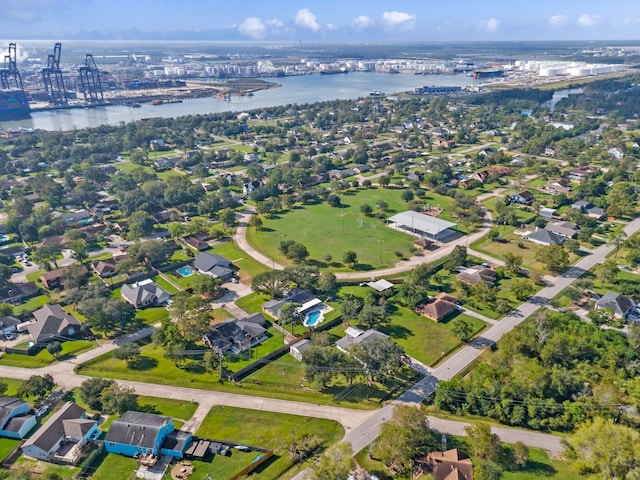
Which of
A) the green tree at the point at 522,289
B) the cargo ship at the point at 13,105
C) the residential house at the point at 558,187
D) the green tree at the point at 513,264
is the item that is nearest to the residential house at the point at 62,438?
the green tree at the point at 522,289

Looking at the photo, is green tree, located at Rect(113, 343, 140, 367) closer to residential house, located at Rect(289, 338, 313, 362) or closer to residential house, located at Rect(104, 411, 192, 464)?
residential house, located at Rect(104, 411, 192, 464)

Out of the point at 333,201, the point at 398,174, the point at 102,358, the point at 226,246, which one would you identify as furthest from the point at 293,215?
the point at 102,358

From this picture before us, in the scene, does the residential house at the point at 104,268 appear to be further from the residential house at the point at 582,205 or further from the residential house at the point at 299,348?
the residential house at the point at 582,205

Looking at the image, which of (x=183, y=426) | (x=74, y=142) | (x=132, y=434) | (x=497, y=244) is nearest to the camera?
(x=132, y=434)

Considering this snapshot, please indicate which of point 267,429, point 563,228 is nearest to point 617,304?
point 563,228

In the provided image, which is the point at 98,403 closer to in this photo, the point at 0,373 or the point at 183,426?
the point at 183,426

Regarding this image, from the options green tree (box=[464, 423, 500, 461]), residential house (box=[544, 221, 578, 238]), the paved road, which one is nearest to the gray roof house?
the paved road

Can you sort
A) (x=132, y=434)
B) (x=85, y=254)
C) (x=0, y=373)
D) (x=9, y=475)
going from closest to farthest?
(x=9, y=475) → (x=132, y=434) → (x=0, y=373) → (x=85, y=254)
